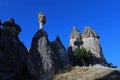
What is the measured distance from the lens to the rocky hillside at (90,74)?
117 feet

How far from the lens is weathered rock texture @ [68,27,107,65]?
51.5 metres

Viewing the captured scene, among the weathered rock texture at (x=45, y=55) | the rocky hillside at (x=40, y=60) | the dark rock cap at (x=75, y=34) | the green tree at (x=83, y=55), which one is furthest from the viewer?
the dark rock cap at (x=75, y=34)

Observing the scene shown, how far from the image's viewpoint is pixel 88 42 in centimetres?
5350

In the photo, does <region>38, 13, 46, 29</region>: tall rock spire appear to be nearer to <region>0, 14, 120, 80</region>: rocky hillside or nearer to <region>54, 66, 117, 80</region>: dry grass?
<region>0, 14, 120, 80</region>: rocky hillside

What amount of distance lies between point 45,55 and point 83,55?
762cm

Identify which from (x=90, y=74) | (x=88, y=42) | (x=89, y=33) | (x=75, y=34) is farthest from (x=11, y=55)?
(x=89, y=33)

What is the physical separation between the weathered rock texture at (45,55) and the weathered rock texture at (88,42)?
12.0 ft

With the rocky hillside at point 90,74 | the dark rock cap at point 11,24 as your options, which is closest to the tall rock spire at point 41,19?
the dark rock cap at point 11,24

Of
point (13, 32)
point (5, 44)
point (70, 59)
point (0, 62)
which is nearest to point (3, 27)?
point (13, 32)

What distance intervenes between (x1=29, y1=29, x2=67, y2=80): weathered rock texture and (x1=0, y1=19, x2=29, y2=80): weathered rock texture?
150 centimetres

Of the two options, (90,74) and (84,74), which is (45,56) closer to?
(84,74)

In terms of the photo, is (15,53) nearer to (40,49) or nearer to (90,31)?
(40,49)

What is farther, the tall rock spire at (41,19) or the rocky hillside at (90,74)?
the tall rock spire at (41,19)

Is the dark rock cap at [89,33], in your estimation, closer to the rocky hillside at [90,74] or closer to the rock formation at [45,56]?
the rock formation at [45,56]
